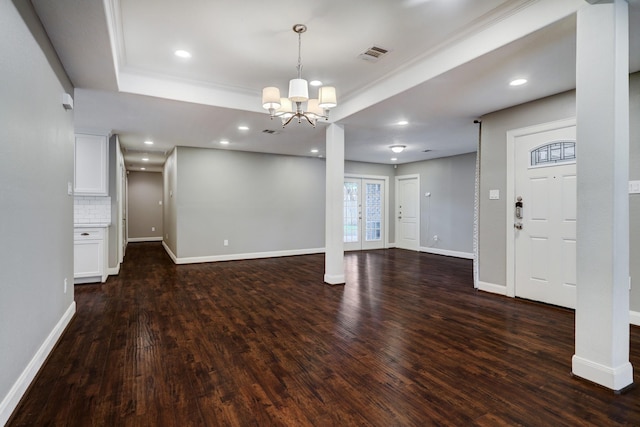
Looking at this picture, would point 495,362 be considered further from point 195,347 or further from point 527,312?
point 195,347

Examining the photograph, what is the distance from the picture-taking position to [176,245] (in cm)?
684

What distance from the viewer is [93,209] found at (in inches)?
215

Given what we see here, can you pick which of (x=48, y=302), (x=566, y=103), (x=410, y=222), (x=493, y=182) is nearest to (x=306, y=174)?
(x=410, y=222)

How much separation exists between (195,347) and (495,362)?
94.3 inches

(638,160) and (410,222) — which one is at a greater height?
(638,160)

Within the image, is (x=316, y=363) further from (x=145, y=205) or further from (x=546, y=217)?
(x=145, y=205)

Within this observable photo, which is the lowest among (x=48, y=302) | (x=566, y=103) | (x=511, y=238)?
(x=48, y=302)

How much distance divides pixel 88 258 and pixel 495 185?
6018mm

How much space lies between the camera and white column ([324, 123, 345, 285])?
4902mm

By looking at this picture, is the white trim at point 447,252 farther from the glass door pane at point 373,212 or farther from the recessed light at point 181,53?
Answer: the recessed light at point 181,53

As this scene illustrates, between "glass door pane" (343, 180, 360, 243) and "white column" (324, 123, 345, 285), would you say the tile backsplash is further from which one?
"glass door pane" (343, 180, 360, 243)

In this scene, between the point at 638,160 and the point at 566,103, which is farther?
the point at 566,103

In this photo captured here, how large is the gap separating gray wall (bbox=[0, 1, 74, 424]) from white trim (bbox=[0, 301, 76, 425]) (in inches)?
1.5

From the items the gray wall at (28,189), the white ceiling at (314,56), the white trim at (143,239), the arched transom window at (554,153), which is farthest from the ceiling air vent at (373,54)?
the white trim at (143,239)
